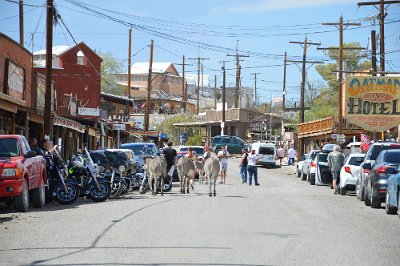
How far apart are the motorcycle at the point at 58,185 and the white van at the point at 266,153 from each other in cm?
3987

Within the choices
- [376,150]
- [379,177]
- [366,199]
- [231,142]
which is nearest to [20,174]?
[379,177]

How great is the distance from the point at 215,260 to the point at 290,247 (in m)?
2.05

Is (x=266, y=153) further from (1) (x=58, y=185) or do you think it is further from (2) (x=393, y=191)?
(2) (x=393, y=191)

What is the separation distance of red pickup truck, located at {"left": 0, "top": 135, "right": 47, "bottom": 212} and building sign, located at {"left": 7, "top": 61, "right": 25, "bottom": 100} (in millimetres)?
14703

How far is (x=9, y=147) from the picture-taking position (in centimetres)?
2025

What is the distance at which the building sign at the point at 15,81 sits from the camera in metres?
35.5

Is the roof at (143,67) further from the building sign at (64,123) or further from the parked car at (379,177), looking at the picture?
the parked car at (379,177)

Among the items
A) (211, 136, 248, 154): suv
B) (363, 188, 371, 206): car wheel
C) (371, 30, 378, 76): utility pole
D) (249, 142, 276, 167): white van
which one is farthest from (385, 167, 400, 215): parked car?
(211, 136, 248, 154): suv

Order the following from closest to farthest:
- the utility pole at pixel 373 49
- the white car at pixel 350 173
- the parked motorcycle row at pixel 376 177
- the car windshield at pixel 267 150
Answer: the parked motorcycle row at pixel 376 177
the white car at pixel 350 173
the utility pole at pixel 373 49
the car windshield at pixel 267 150

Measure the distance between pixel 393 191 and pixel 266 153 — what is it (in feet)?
143

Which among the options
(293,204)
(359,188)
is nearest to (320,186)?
(359,188)

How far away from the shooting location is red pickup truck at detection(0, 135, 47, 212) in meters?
18.4

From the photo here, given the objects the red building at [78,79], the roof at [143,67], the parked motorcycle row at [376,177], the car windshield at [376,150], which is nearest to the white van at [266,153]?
the red building at [78,79]

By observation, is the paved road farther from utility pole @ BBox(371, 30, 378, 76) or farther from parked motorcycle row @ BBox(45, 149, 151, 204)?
utility pole @ BBox(371, 30, 378, 76)
